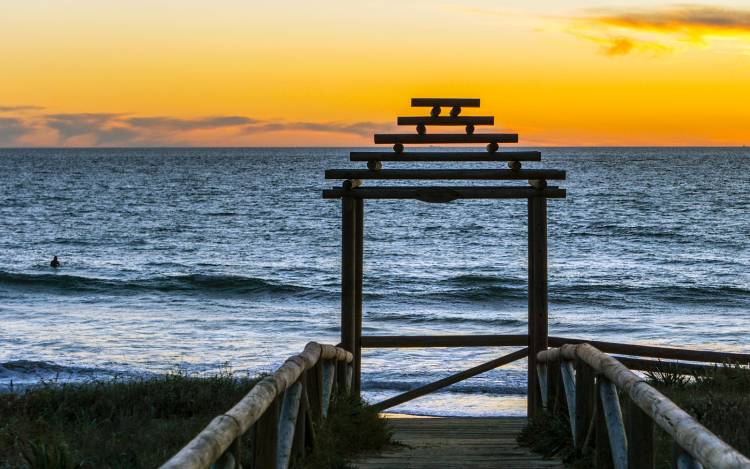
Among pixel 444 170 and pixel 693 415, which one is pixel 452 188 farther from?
pixel 693 415

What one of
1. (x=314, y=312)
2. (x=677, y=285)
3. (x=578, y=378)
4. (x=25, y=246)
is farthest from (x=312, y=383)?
(x=25, y=246)

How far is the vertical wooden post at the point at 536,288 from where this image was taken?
10820mm

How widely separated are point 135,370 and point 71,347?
310cm

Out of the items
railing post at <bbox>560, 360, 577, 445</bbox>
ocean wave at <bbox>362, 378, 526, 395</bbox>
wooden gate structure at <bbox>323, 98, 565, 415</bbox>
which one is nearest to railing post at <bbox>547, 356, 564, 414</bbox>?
railing post at <bbox>560, 360, 577, 445</bbox>

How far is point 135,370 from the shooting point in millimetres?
19281

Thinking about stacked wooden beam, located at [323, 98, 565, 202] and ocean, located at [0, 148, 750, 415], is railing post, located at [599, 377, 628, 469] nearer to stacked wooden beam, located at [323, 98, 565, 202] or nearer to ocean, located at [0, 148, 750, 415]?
stacked wooden beam, located at [323, 98, 565, 202]

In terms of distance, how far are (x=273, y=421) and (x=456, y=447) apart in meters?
3.19

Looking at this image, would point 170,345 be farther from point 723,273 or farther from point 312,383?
point 723,273

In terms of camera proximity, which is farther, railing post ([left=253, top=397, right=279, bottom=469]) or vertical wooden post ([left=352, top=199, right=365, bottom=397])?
vertical wooden post ([left=352, top=199, right=365, bottom=397])

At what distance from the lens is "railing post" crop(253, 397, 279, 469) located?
5508 millimetres

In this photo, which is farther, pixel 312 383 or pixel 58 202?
pixel 58 202

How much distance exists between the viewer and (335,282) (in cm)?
3697

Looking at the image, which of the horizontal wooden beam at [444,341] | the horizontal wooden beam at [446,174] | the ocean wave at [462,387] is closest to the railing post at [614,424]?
the horizontal wooden beam at [446,174]

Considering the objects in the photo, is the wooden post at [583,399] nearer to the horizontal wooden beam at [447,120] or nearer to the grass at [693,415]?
the grass at [693,415]
